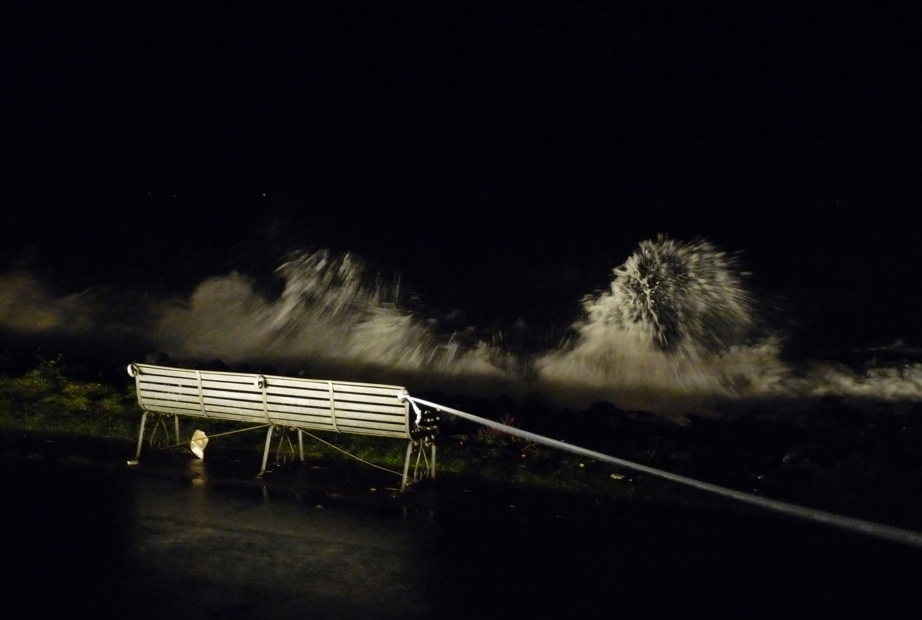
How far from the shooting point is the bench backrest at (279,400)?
802 centimetres

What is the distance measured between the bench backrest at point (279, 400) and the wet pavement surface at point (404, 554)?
1.72ft

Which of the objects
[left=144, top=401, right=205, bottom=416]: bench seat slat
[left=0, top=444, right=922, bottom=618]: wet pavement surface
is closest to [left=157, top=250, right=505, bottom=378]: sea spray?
[left=144, top=401, right=205, bottom=416]: bench seat slat

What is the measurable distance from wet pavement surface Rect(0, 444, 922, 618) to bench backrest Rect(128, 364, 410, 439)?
52cm

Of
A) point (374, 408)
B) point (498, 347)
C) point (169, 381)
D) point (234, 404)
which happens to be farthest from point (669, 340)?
point (169, 381)

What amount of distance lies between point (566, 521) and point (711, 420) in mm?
3809

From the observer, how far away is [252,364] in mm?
13500

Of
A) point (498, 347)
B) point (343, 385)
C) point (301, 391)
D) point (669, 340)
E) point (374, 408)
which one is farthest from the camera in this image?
point (498, 347)

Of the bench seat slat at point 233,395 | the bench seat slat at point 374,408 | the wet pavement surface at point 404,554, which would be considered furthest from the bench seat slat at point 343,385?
the wet pavement surface at point 404,554

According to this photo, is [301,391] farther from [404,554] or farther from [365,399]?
[404,554]

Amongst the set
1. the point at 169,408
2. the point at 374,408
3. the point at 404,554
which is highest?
the point at 374,408

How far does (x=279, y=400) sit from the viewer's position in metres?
Answer: 8.41

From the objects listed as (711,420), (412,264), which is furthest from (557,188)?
(711,420)

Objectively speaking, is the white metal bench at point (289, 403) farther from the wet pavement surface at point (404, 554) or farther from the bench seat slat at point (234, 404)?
the wet pavement surface at point (404, 554)

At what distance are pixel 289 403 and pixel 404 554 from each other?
7.74 feet
